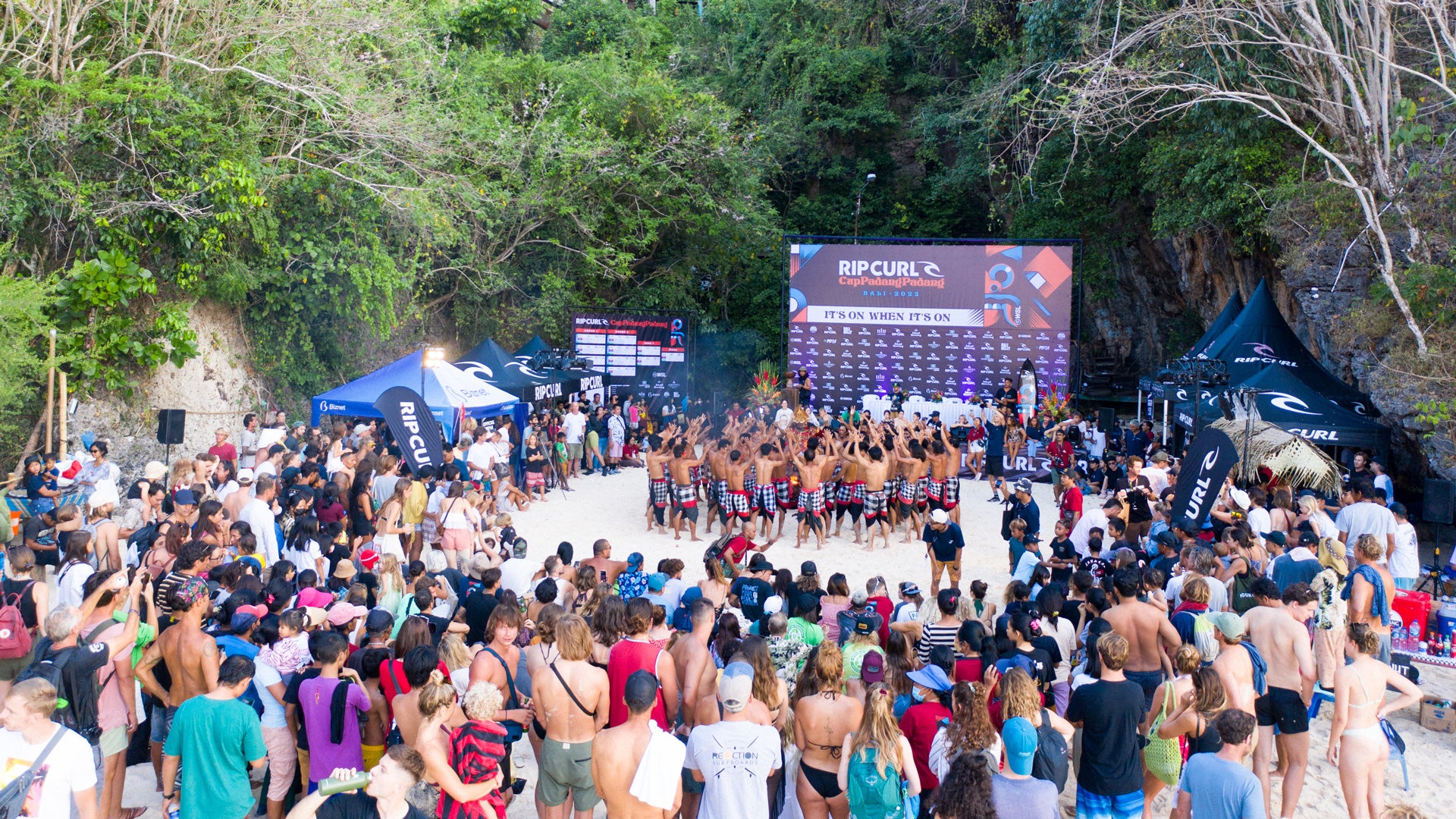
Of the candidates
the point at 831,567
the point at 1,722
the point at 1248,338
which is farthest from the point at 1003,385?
the point at 1,722

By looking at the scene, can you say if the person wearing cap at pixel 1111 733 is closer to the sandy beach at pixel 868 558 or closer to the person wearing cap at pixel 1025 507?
the sandy beach at pixel 868 558

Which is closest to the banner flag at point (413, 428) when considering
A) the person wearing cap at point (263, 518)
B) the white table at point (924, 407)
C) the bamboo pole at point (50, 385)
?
the person wearing cap at point (263, 518)

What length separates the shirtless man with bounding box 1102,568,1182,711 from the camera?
521 cm

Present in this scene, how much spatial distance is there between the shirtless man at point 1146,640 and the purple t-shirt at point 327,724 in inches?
153

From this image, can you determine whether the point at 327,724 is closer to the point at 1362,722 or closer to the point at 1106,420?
the point at 1362,722

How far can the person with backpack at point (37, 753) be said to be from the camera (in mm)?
3564

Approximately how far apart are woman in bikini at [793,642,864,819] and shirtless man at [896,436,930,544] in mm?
6689

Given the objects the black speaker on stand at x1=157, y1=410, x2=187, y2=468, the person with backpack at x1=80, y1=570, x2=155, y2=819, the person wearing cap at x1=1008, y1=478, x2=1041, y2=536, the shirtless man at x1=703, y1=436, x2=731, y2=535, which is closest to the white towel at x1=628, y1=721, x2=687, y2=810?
the person with backpack at x1=80, y1=570, x2=155, y2=819

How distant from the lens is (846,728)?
4180 millimetres

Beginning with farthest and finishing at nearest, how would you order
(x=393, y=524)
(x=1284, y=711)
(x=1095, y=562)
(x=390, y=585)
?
(x=393, y=524), (x=1095, y=562), (x=390, y=585), (x=1284, y=711)

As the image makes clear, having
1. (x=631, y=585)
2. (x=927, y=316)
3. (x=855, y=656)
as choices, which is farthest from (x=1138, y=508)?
(x=927, y=316)

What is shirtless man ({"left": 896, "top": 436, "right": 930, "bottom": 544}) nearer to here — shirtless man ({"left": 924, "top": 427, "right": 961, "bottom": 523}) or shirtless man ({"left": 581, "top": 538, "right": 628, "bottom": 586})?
shirtless man ({"left": 924, "top": 427, "right": 961, "bottom": 523})

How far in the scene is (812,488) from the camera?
10.9 m

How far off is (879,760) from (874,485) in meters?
7.11
